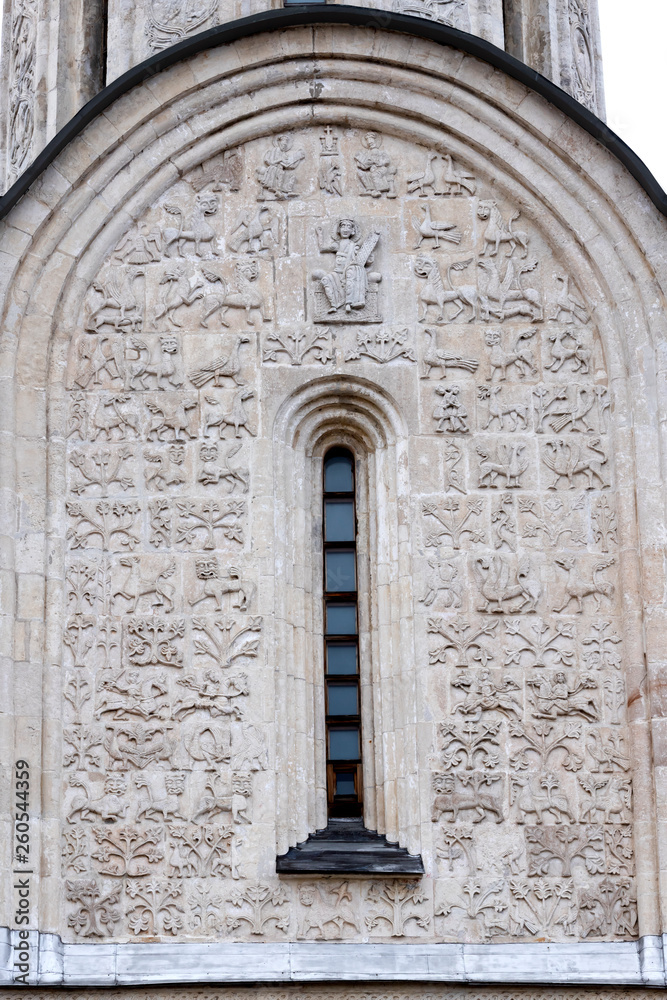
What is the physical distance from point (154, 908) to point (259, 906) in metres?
0.68

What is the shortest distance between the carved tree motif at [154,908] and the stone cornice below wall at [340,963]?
0.42ft

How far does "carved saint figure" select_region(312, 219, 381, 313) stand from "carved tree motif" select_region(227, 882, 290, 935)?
4052 mm

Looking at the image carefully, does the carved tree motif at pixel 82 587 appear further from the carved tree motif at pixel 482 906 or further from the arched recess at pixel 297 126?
the carved tree motif at pixel 482 906

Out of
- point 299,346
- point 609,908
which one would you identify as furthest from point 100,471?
point 609,908

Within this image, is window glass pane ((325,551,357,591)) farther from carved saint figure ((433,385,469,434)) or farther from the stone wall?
the stone wall

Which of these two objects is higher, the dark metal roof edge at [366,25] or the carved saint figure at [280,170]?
the dark metal roof edge at [366,25]

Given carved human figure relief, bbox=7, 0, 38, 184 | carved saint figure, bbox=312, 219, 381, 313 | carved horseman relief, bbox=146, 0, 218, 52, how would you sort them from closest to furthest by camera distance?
carved saint figure, bbox=312, 219, 381, 313, carved horseman relief, bbox=146, 0, 218, 52, carved human figure relief, bbox=7, 0, 38, 184

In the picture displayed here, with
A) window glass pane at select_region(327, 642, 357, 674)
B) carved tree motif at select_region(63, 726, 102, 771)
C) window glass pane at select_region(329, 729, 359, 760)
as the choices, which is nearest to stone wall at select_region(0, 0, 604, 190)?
window glass pane at select_region(327, 642, 357, 674)

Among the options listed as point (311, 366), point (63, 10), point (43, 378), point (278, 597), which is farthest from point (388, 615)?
point (63, 10)

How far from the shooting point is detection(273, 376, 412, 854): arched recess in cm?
1552

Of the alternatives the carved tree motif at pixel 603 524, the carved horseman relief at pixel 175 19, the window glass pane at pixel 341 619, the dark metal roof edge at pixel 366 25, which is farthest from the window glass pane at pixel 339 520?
the carved horseman relief at pixel 175 19

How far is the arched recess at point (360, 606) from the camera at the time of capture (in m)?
15.5

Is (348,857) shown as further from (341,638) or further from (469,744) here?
(341,638)

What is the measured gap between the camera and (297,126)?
660 inches
